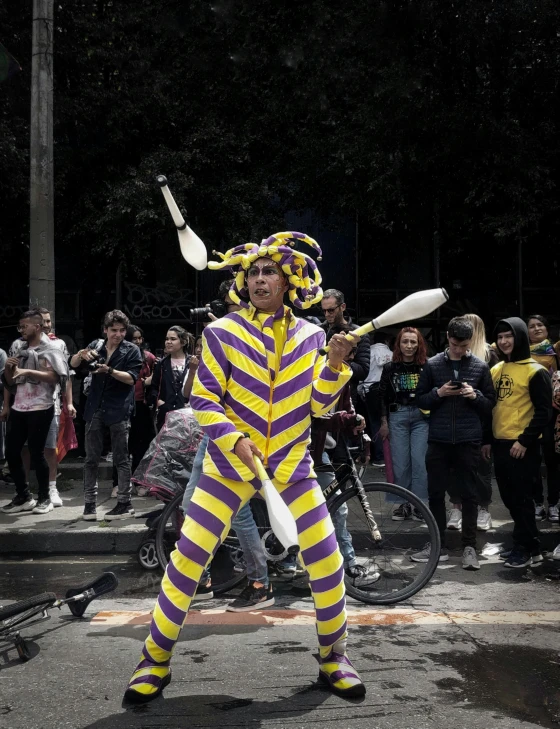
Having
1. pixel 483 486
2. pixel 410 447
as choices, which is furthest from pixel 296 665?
pixel 410 447

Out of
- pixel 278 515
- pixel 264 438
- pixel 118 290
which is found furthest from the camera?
pixel 118 290

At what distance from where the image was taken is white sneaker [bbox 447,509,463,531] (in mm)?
7824

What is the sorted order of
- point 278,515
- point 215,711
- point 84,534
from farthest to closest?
point 84,534, point 215,711, point 278,515

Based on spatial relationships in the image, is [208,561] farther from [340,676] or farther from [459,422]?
[459,422]

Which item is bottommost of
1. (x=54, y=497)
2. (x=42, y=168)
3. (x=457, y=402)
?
(x=54, y=497)

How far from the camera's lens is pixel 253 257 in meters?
4.37

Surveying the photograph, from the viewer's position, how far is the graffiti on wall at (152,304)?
536 inches

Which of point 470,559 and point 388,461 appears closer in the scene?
point 470,559

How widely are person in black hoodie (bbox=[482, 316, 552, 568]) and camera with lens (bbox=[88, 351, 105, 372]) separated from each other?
3.40 m

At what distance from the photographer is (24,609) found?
4781 mm

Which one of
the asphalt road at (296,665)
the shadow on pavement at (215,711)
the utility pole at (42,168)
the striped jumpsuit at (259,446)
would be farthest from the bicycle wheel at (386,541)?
the utility pole at (42,168)

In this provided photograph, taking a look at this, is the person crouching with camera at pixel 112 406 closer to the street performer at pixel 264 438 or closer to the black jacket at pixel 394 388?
the black jacket at pixel 394 388

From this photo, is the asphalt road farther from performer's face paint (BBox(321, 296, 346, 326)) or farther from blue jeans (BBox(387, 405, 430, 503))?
performer's face paint (BBox(321, 296, 346, 326))

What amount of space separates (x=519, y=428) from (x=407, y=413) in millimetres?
1192
